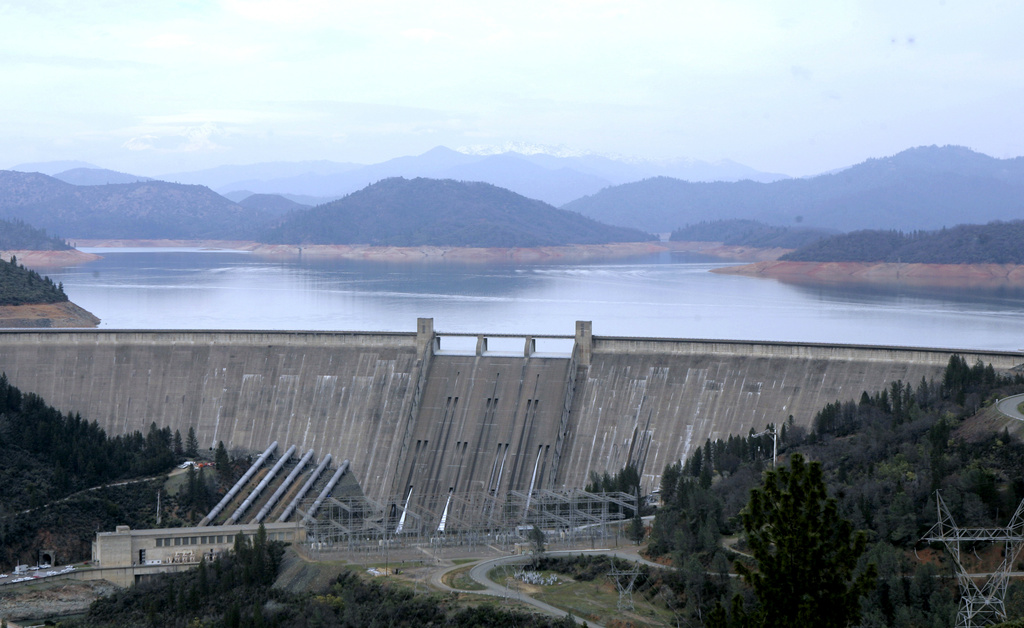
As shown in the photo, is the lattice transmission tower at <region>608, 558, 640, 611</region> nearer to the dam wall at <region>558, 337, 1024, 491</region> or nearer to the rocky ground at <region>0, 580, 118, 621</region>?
the dam wall at <region>558, 337, 1024, 491</region>

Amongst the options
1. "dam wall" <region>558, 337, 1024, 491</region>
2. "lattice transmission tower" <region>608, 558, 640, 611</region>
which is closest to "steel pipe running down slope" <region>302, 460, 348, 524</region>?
"dam wall" <region>558, 337, 1024, 491</region>

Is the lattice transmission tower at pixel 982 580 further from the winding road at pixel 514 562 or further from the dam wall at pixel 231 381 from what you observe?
the dam wall at pixel 231 381

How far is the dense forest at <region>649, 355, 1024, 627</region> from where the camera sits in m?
28.9

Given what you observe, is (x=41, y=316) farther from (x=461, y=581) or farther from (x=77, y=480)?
(x=461, y=581)

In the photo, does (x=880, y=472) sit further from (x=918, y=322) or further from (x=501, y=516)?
(x=918, y=322)

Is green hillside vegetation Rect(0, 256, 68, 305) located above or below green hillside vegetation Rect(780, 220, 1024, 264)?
below

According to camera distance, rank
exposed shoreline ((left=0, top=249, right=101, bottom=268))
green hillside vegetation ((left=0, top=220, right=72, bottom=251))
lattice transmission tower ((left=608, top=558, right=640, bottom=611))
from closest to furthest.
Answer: lattice transmission tower ((left=608, top=558, right=640, bottom=611)) → exposed shoreline ((left=0, top=249, right=101, bottom=268)) → green hillside vegetation ((left=0, top=220, right=72, bottom=251))

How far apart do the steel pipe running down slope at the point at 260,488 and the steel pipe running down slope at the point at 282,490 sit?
59cm

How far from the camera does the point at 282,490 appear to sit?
159ft

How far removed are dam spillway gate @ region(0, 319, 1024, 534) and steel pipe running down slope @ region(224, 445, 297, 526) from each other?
1.20 meters

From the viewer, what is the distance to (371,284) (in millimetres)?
148625

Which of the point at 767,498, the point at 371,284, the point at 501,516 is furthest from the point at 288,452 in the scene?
the point at 371,284

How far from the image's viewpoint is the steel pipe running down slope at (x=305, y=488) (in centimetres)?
4697

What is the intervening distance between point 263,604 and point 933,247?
143m
